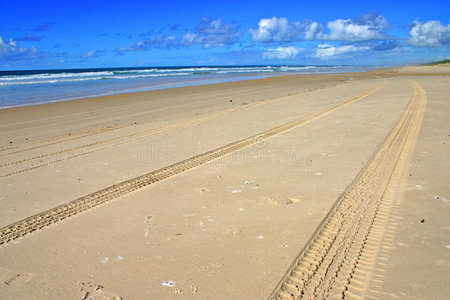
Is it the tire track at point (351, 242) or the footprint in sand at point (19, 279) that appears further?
the footprint in sand at point (19, 279)

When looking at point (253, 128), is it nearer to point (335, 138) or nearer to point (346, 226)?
point (335, 138)

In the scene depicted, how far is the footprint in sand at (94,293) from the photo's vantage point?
9.12 feet

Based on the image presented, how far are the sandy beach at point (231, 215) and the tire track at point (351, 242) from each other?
16 millimetres

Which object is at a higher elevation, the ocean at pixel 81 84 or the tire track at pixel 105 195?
the ocean at pixel 81 84

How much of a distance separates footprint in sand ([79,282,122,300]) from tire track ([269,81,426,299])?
1259mm

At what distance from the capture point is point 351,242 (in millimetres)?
3420

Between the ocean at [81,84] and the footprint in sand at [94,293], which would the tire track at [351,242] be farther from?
the ocean at [81,84]

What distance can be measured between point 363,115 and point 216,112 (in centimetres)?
493

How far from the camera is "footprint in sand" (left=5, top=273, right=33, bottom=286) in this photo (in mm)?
2982

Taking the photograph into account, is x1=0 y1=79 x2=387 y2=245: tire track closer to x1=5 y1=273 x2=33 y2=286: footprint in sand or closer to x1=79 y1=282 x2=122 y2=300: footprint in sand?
x1=5 y1=273 x2=33 y2=286: footprint in sand

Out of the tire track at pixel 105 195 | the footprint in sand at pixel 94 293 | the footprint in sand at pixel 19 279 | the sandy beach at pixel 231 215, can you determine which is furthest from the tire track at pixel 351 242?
the tire track at pixel 105 195

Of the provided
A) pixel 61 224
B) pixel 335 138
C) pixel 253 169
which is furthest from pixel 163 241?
pixel 335 138

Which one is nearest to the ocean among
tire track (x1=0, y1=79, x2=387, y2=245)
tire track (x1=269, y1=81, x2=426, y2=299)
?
tire track (x1=0, y1=79, x2=387, y2=245)

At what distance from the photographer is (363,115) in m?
10.7
